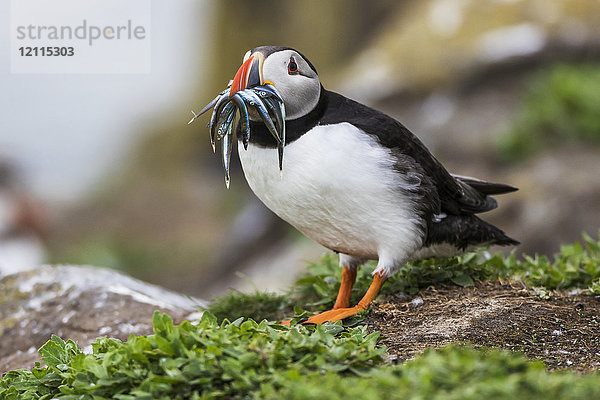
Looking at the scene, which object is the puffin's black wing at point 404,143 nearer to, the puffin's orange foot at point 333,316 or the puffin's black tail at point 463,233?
the puffin's black tail at point 463,233

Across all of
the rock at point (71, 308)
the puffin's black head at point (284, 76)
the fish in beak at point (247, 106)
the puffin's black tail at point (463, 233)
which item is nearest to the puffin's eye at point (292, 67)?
the puffin's black head at point (284, 76)

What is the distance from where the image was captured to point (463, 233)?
14.0 feet

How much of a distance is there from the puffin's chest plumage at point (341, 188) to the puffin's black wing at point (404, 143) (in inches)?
3.6

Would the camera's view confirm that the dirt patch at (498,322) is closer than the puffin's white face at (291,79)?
Yes

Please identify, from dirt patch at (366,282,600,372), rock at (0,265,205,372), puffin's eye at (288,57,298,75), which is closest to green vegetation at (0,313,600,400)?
dirt patch at (366,282,600,372)

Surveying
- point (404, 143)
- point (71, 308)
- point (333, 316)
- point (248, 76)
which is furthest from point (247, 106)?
point (71, 308)

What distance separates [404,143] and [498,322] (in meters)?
1.19

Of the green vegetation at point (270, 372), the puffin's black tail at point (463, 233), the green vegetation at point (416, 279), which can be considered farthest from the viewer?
the green vegetation at point (416, 279)

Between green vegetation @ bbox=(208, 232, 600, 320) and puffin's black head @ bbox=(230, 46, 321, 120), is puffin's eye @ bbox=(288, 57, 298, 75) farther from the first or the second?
green vegetation @ bbox=(208, 232, 600, 320)

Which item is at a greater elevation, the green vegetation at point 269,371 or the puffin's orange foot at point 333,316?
the green vegetation at point 269,371

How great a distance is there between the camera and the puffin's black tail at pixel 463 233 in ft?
13.6

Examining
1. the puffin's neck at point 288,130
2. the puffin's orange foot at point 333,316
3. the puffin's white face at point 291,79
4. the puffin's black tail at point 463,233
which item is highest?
the puffin's white face at point 291,79

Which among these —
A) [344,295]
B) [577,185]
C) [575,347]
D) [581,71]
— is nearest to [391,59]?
[581,71]

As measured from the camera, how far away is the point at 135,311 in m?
4.75
